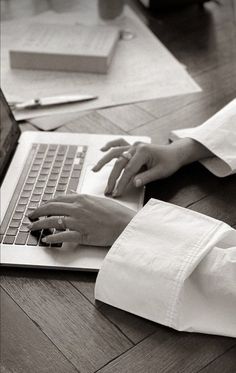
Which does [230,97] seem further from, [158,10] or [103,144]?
[158,10]

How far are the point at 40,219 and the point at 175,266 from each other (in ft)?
0.81

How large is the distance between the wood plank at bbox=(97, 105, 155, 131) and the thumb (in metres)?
0.21

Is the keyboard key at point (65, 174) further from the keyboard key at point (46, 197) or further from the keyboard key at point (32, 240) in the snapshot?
the keyboard key at point (32, 240)

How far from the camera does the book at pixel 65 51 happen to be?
58.1 inches

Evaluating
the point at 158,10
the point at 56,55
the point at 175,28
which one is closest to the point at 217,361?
the point at 56,55

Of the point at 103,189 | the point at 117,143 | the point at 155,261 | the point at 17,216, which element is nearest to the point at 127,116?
the point at 117,143

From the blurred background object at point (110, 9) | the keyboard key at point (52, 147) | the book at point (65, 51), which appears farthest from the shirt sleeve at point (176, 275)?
the blurred background object at point (110, 9)

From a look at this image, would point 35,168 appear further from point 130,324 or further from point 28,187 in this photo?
point 130,324

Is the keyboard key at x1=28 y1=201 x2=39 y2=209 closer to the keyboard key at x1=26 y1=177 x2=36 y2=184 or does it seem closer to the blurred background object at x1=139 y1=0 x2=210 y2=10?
the keyboard key at x1=26 y1=177 x2=36 y2=184

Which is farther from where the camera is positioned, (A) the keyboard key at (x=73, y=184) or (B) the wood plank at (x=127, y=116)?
(B) the wood plank at (x=127, y=116)

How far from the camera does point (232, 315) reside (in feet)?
2.67

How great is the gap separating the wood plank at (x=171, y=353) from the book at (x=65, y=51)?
0.82 m

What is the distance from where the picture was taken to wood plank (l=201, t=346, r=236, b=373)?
→ 0.77 meters

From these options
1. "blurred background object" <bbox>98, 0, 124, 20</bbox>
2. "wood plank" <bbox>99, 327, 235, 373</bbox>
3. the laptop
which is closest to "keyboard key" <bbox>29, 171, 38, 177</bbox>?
the laptop
